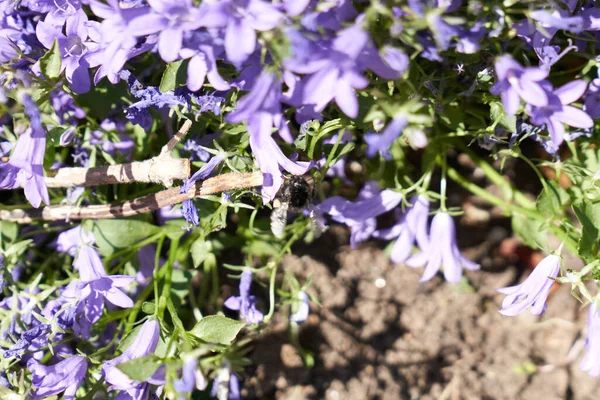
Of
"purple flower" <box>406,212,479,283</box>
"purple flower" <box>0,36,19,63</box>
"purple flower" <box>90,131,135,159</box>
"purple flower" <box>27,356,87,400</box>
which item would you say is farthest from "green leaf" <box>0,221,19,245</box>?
"purple flower" <box>406,212,479,283</box>

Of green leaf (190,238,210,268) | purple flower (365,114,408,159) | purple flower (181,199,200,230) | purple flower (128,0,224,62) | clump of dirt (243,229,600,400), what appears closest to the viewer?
purple flower (365,114,408,159)

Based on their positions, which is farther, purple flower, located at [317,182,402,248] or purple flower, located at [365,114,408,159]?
purple flower, located at [317,182,402,248]

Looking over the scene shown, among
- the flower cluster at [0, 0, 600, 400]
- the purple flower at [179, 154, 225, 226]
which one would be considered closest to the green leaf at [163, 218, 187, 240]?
the flower cluster at [0, 0, 600, 400]

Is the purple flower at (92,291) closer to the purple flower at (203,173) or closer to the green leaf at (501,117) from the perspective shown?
the purple flower at (203,173)

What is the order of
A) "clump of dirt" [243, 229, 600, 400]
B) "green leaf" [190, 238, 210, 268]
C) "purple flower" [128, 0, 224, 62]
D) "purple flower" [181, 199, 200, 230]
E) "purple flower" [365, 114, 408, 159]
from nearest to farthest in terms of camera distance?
1. "purple flower" [365, 114, 408, 159]
2. "purple flower" [128, 0, 224, 62]
3. "purple flower" [181, 199, 200, 230]
4. "green leaf" [190, 238, 210, 268]
5. "clump of dirt" [243, 229, 600, 400]

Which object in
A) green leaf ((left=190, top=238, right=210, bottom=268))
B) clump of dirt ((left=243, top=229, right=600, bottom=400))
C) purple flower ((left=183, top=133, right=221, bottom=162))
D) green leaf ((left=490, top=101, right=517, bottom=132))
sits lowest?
clump of dirt ((left=243, top=229, right=600, bottom=400))

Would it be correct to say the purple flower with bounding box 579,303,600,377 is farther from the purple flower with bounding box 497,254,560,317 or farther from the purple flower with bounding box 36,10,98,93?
the purple flower with bounding box 36,10,98,93

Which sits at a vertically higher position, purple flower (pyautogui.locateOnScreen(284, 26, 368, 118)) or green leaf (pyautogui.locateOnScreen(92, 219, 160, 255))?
purple flower (pyautogui.locateOnScreen(284, 26, 368, 118))
